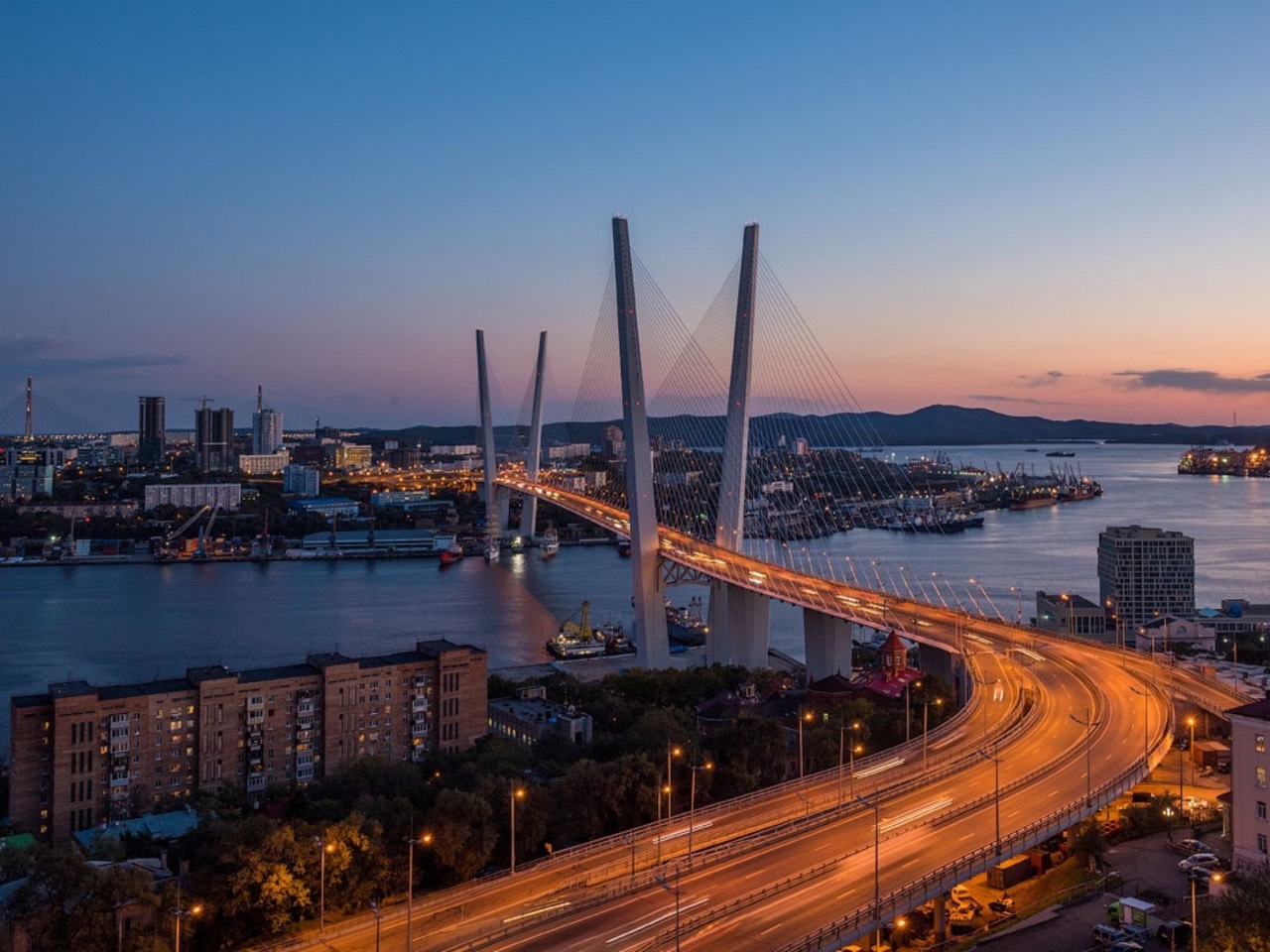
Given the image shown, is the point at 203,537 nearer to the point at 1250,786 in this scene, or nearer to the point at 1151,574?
the point at 1151,574

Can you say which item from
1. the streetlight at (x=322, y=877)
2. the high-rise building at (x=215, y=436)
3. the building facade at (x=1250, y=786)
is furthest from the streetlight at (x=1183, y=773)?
the high-rise building at (x=215, y=436)

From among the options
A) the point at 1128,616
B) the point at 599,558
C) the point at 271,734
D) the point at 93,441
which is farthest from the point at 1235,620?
the point at 93,441

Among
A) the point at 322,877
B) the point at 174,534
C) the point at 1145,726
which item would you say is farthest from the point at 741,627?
the point at 174,534

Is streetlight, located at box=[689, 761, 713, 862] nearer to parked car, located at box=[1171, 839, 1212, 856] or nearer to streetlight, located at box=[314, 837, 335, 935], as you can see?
streetlight, located at box=[314, 837, 335, 935]

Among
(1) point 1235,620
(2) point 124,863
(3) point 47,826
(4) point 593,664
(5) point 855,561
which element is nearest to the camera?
(2) point 124,863

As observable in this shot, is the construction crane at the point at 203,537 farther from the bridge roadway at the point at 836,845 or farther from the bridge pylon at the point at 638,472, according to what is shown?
the bridge roadway at the point at 836,845

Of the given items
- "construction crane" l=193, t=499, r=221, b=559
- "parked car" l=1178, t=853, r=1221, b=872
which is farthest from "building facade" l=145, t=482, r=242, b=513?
"parked car" l=1178, t=853, r=1221, b=872

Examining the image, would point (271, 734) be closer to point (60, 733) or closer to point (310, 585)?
point (60, 733)
